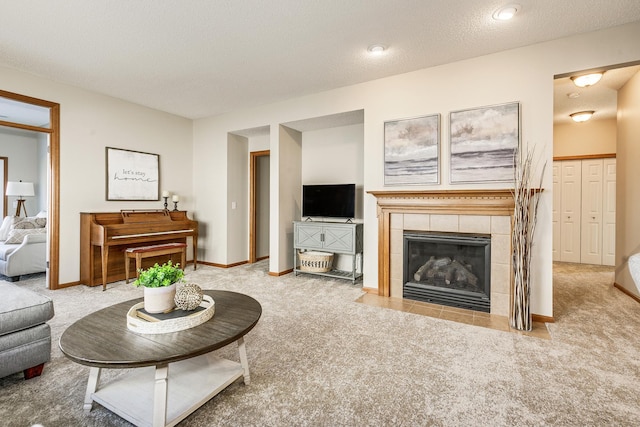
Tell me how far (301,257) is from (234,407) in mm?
3036

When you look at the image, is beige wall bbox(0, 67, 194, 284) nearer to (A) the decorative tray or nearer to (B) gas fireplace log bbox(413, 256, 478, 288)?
(A) the decorative tray

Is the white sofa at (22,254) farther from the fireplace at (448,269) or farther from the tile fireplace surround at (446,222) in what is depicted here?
the fireplace at (448,269)

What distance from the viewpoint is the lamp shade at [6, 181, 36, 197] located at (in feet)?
18.6

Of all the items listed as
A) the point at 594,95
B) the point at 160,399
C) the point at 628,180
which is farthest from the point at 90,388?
the point at 594,95

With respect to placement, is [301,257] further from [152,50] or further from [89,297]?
[152,50]

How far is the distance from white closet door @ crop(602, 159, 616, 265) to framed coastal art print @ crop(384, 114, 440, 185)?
14.2 ft

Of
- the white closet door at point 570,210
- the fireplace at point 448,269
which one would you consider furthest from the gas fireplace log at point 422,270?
the white closet door at point 570,210

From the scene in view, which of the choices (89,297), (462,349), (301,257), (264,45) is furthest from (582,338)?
(89,297)

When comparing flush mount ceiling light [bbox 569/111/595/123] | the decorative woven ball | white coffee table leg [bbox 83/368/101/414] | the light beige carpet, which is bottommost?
the light beige carpet

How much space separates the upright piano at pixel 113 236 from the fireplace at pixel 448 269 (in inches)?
138

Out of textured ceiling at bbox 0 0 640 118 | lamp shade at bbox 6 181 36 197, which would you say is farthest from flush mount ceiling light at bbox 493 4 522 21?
lamp shade at bbox 6 181 36 197

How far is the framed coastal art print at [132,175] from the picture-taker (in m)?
4.57

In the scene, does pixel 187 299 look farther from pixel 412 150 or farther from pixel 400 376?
pixel 412 150

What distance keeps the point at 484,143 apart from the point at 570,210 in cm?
409
